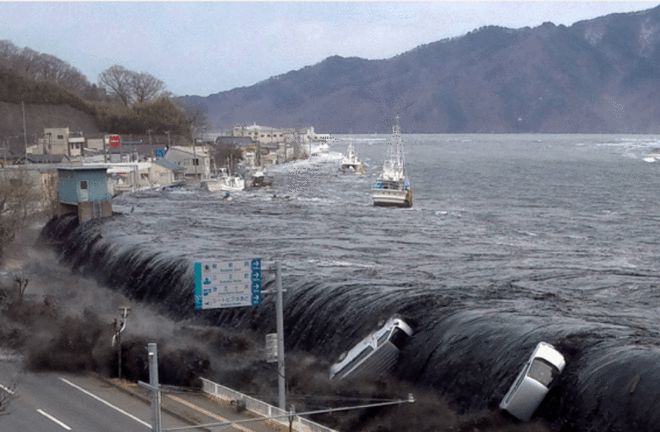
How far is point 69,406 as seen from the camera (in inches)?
668

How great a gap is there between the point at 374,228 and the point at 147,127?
2529 inches

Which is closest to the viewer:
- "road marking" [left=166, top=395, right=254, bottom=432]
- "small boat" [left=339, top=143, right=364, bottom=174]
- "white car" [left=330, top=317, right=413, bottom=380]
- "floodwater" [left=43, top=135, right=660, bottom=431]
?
"road marking" [left=166, top=395, right=254, bottom=432]

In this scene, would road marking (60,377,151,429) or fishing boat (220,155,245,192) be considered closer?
road marking (60,377,151,429)

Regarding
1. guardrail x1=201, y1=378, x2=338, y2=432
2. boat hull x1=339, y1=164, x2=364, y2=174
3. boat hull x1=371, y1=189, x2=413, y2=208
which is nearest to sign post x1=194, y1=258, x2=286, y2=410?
guardrail x1=201, y1=378, x2=338, y2=432

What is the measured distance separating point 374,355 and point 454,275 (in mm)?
9509

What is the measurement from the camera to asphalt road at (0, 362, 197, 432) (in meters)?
15.7

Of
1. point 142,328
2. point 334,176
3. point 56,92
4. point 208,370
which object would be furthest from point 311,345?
point 56,92

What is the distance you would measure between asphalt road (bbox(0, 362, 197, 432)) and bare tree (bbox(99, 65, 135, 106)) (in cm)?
11670

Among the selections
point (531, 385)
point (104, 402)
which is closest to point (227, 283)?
point (104, 402)

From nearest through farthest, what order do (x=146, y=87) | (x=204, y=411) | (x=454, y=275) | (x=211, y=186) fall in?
(x=204, y=411) → (x=454, y=275) → (x=211, y=186) → (x=146, y=87)

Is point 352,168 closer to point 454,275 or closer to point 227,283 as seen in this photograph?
point 454,275

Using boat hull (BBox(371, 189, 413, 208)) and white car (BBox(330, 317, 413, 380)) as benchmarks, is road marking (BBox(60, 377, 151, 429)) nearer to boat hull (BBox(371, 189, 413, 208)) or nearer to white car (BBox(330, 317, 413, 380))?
white car (BBox(330, 317, 413, 380))

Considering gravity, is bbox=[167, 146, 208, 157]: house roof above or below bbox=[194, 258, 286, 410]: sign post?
below

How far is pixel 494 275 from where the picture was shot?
2775 cm
